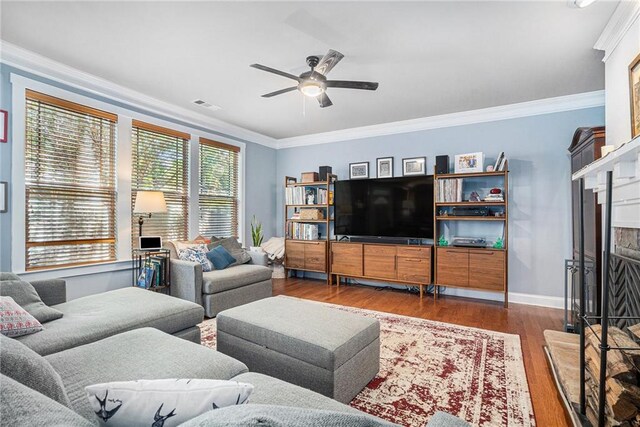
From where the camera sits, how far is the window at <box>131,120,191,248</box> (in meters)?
3.84

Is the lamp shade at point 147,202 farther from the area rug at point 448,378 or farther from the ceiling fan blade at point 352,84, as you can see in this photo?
the ceiling fan blade at point 352,84

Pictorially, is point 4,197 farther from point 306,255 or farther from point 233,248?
point 306,255

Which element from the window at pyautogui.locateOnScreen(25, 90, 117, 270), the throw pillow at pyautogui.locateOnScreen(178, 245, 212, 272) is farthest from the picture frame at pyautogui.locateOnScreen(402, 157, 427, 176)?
the window at pyautogui.locateOnScreen(25, 90, 117, 270)

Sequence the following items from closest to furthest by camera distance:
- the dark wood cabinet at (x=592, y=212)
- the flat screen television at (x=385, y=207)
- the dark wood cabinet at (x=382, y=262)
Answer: the dark wood cabinet at (x=592, y=212), the dark wood cabinet at (x=382, y=262), the flat screen television at (x=385, y=207)

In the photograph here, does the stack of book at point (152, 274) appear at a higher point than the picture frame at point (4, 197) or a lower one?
lower

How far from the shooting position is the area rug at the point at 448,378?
1.76 metres

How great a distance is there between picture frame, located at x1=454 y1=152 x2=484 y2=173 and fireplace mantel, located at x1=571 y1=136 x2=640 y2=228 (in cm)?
177

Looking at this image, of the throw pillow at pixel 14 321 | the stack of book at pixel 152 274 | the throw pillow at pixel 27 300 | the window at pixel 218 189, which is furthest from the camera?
the window at pixel 218 189

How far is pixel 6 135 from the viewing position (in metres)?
2.76

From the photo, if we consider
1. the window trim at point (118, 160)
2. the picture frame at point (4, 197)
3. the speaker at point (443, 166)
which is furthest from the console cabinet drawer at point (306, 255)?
the picture frame at point (4, 197)

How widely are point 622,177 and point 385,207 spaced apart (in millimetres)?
3121

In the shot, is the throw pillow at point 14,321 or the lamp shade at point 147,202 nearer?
the throw pillow at point 14,321

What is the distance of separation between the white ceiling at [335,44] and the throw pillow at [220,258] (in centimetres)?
188

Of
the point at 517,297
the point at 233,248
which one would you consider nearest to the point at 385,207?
the point at 517,297
